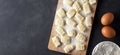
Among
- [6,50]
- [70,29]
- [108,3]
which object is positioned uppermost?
[108,3]

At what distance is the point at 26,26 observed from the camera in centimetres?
186

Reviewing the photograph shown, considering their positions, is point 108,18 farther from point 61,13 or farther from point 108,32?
point 61,13

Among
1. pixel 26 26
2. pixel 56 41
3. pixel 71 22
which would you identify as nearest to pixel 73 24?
pixel 71 22

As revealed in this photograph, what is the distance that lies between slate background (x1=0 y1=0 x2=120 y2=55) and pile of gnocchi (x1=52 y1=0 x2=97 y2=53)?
0.05 meters

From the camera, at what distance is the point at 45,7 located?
1850 millimetres

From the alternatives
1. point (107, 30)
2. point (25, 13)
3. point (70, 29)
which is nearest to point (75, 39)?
point (70, 29)

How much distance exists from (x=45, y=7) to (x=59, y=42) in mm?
196

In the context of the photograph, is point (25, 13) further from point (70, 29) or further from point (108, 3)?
point (108, 3)

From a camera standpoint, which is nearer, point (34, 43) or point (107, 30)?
point (107, 30)

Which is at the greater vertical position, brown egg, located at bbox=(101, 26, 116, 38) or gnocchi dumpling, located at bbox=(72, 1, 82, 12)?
gnocchi dumpling, located at bbox=(72, 1, 82, 12)

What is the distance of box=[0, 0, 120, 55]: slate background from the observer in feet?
6.02

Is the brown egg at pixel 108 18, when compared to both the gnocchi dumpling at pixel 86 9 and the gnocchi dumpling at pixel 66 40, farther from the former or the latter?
the gnocchi dumpling at pixel 66 40

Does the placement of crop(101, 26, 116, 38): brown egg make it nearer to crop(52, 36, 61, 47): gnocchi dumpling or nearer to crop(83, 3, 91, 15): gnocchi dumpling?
crop(83, 3, 91, 15): gnocchi dumpling

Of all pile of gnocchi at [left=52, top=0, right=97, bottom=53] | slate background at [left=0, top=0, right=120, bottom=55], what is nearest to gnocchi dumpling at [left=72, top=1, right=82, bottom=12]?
pile of gnocchi at [left=52, top=0, right=97, bottom=53]
